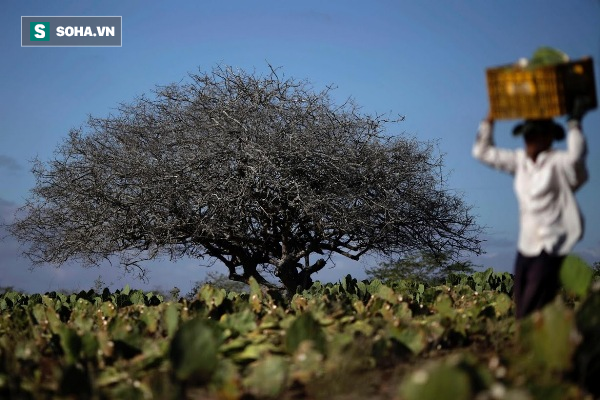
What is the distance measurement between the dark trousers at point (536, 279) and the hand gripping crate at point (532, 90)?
0.90 meters

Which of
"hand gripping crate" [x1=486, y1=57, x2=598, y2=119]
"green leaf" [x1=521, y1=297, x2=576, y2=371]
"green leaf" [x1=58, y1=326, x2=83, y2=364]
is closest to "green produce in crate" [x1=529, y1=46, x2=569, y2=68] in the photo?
"hand gripping crate" [x1=486, y1=57, x2=598, y2=119]

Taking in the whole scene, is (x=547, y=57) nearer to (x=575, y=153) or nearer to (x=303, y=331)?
(x=575, y=153)

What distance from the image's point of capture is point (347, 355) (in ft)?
12.4

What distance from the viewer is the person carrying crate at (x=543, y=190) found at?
4.62 metres

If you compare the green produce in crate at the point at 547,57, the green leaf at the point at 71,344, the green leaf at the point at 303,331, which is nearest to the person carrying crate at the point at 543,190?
the green produce in crate at the point at 547,57

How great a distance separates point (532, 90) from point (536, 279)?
118 cm

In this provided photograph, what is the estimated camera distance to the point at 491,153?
4832mm

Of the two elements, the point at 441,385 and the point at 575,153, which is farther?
the point at 575,153

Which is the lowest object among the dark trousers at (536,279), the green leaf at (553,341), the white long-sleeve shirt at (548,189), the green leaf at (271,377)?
the green leaf at (271,377)

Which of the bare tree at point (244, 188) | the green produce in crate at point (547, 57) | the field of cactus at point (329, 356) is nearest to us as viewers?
the field of cactus at point (329, 356)

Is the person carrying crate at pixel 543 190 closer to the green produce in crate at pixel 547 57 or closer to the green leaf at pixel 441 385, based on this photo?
the green produce in crate at pixel 547 57

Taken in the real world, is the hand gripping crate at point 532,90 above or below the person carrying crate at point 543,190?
above

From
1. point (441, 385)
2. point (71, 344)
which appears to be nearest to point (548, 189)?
point (441, 385)

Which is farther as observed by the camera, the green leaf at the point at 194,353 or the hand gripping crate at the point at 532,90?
the hand gripping crate at the point at 532,90
